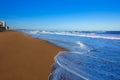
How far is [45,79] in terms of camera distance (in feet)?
14.3

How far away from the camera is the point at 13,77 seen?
4.25 metres

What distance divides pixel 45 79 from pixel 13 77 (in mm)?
820

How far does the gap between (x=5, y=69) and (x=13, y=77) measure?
2.17ft

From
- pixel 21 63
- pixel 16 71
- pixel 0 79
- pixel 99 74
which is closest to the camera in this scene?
pixel 0 79

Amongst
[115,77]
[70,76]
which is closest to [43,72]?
[70,76]

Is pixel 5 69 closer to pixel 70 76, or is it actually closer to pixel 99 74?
pixel 70 76

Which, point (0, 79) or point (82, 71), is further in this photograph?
point (82, 71)

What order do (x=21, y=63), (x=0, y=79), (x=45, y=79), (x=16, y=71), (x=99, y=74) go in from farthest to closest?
(x=21, y=63) → (x=99, y=74) → (x=16, y=71) → (x=45, y=79) → (x=0, y=79)

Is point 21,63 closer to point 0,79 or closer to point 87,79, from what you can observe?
point 0,79

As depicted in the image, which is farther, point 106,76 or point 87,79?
point 106,76

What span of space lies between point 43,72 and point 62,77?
685 millimetres

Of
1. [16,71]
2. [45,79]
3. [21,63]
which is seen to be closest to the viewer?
[45,79]

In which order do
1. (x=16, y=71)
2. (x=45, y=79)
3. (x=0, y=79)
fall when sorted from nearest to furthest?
(x=0, y=79) < (x=45, y=79) < (x=16, y=71)

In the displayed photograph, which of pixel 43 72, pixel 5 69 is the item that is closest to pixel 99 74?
pixel 43 72
